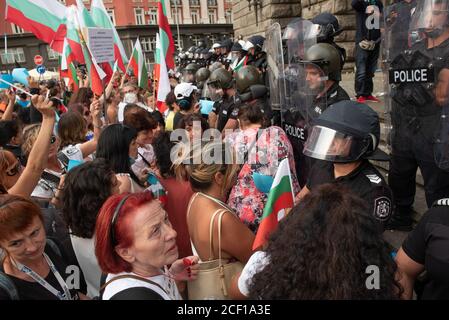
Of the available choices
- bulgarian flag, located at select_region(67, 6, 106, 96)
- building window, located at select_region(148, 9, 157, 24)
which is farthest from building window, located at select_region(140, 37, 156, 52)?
bulgarian flag, located at select_region(67, 6, 106, 96)

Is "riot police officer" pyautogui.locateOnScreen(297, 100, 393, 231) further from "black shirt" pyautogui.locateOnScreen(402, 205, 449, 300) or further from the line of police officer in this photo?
"black shirt" pyautogui.locateOnScreen(402, 205, 449, 300)

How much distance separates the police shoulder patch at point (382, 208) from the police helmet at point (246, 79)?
3.24 meters

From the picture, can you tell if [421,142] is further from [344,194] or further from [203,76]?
[203,76]

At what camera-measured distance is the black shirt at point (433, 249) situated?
137cm

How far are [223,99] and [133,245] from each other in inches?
191

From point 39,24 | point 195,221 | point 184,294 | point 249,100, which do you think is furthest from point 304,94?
point 39,24

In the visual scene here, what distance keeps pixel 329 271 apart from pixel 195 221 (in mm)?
986

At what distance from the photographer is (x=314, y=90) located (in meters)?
3.50

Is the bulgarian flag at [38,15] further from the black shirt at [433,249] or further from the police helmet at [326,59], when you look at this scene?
the black shirt at [433,249]

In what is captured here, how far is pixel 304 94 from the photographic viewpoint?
11.9 ft

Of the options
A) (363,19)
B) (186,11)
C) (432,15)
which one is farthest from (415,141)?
(186,11)

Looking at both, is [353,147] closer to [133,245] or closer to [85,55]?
[133,245]

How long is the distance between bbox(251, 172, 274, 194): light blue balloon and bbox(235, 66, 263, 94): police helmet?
7.75 feet

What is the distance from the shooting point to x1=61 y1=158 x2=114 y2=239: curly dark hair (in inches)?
81.5
